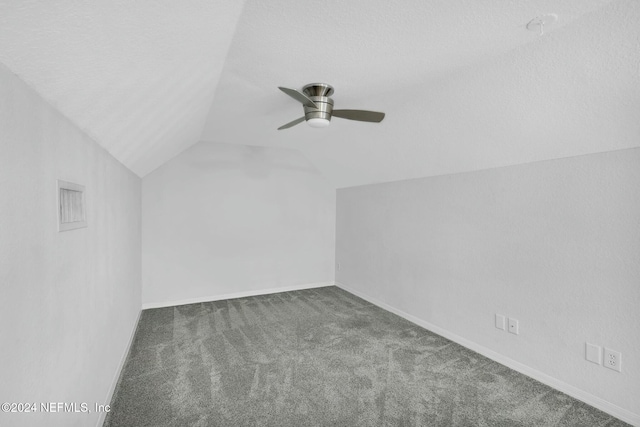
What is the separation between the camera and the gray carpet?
1951 millimetres

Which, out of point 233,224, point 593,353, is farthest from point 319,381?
point 233,224

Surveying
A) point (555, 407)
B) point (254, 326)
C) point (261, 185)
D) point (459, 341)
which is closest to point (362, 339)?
point (459, 341)

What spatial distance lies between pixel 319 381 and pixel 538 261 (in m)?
1.90

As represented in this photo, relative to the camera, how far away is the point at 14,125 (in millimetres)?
884

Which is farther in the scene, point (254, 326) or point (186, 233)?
point (186, 233)

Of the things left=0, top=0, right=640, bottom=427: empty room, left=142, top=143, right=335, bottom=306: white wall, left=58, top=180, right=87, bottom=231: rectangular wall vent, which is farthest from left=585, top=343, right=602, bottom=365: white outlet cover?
left=142, top=143, right=335, bottom=306: white wall

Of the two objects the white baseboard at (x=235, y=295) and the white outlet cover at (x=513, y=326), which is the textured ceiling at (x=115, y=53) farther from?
the white outlet cover at (x=513, y=326)

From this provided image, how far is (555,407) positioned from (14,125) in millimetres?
3084

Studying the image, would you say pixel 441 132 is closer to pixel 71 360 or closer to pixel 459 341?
pixel 459 341

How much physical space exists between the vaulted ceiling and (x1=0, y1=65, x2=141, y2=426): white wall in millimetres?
133

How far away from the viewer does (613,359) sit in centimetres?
197

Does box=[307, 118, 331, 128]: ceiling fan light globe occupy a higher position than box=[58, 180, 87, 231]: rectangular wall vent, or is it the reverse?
box=[307, 118, 331, 128]: ceiling fan light globe

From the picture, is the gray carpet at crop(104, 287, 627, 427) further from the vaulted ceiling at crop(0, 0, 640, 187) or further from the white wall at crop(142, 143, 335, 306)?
the vaulted ceiling at crop(0, 0, 640, 187)

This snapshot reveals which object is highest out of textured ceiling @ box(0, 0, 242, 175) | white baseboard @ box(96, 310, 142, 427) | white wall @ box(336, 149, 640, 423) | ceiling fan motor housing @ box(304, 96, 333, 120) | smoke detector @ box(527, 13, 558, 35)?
smoke detector @ box(527, 13, 558, 35)
